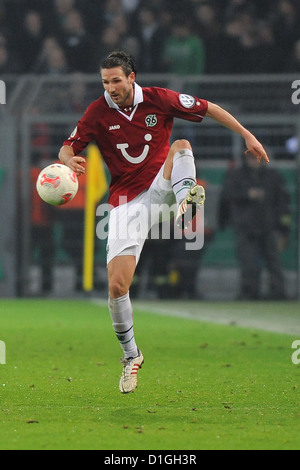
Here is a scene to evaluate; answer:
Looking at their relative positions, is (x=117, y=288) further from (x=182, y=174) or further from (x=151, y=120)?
(x=151, y=120)

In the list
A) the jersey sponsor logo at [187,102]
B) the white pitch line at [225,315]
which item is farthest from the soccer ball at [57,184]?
the white pitch line at [225,315]

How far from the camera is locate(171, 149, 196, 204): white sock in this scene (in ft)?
20.9

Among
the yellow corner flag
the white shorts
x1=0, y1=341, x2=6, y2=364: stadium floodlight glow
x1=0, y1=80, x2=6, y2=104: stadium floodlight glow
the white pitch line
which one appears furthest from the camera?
x1=0, y1=80, x2=6, y2=104: stadium floodlight glow

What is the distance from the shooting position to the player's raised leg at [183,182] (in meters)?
6.22

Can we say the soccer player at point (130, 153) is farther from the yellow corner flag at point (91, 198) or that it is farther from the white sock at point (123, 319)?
the yellow corner flag at point (91, 198)

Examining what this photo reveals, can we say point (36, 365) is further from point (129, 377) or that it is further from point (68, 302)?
point (68, 302)

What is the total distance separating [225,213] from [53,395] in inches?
343

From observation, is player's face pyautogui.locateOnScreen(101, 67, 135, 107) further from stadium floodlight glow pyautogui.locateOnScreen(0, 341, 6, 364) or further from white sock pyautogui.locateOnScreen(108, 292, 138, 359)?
stadium floodlight glow pyautogui.locateOnScreen(0, 341, 6, 364)

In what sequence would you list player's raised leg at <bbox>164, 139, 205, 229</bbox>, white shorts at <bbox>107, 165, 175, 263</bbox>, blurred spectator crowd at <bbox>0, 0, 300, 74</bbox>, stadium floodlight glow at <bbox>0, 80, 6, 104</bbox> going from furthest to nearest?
blurred spectator crowd at <bbox>0, 0, 300, 74</bbox>
stadium floodlight glow at <bbox>0, 80, 6, 104</bbox>
white shorts at <bbox>107, 165, 175, 263</bbox>
player's raised leg at <bbox>164, 139, 205, 229</bbox>

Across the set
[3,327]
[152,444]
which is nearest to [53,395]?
[152,444]

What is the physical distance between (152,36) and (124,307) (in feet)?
35.7

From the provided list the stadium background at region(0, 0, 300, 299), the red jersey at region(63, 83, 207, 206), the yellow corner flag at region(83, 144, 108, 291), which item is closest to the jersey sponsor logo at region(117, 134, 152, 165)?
the red jersey at region(63, 83, 207, 206)

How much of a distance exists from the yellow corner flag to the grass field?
3314mm

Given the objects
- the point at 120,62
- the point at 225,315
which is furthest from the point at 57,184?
the point at 225,315
